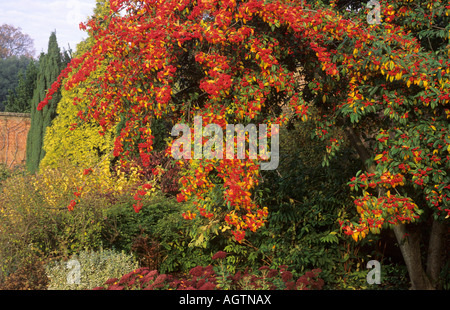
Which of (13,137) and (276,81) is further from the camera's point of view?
(13,137)

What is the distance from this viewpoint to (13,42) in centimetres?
3177

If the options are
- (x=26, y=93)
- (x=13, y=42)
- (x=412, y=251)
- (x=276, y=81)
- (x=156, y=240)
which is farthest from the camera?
(x=13, y=42)

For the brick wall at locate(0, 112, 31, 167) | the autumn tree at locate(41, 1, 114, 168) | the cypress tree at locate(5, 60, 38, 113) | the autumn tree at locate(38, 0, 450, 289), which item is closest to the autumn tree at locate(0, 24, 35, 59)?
the cypress tree at locate(5, 60, 38, 113)

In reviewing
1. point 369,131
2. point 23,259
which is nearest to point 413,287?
point 369,131

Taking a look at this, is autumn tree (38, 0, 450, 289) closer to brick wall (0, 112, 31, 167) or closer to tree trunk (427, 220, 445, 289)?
tree trunk (427, 220, 445, 289)

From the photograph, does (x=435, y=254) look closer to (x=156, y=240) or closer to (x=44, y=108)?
(x=156, y=240)

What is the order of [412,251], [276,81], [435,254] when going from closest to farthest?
[276,81]
[412,251]
[435,254]

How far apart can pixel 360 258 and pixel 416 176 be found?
2375 mm

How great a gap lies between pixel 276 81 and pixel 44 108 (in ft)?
38.5

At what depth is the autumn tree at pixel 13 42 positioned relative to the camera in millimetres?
31078

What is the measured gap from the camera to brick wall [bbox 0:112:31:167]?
53.1 ft
